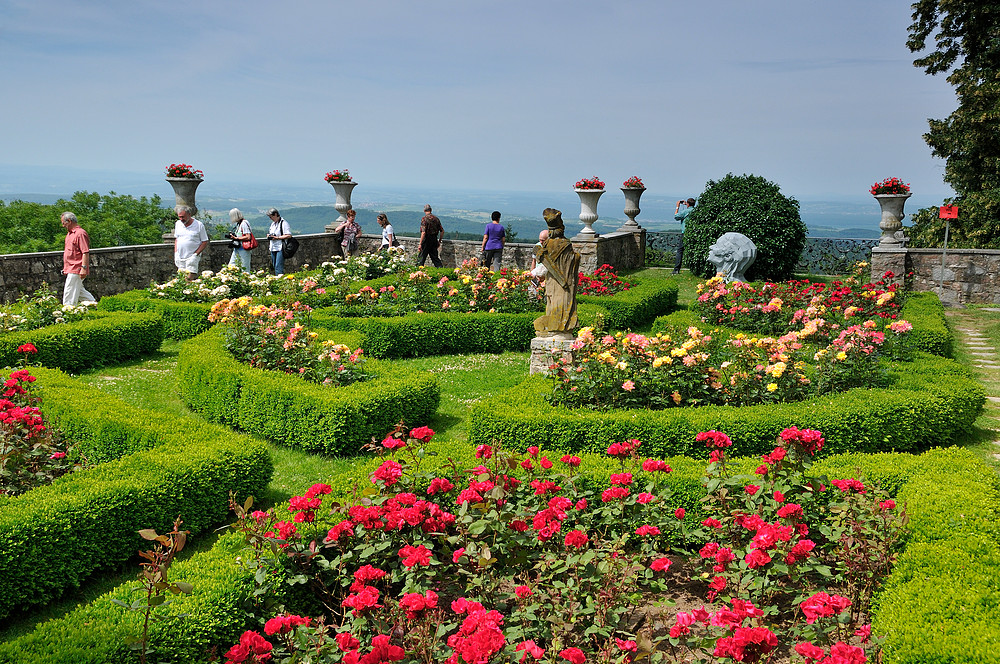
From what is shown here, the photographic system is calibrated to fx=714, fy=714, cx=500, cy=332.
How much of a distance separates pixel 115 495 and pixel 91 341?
5203 mm

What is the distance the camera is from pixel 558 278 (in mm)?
7328

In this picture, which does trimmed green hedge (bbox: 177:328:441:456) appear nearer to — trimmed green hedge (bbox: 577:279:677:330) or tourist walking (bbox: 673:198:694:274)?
trimmed green hedge (bbox: 577:279:677:330)

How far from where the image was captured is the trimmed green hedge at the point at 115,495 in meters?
3.72

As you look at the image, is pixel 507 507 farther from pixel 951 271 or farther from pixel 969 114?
pixel 969 114

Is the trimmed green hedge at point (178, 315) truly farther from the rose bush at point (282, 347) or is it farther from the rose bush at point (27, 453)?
the rose bush at point (27, 453)

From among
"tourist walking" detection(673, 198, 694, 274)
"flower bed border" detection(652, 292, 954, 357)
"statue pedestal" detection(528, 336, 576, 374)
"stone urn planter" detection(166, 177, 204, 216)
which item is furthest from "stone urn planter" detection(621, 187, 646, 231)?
"statue pedestal" detection(528, 336, 576, 374)

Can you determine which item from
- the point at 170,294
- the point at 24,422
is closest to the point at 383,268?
the point at 170,294

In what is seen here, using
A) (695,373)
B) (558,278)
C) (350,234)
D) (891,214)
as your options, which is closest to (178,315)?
(558,278)

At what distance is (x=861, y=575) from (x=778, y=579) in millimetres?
396

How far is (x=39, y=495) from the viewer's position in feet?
13.2

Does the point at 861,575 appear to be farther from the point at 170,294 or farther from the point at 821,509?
the point at 170,294

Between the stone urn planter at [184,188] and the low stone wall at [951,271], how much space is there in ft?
44.6

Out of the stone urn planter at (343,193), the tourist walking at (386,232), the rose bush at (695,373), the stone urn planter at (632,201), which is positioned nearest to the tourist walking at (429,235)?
the tourist walking at (386,232)

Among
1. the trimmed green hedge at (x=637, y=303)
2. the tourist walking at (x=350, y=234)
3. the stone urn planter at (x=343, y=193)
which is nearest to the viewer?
the trimmed green hedge at (x=637, y=303)
